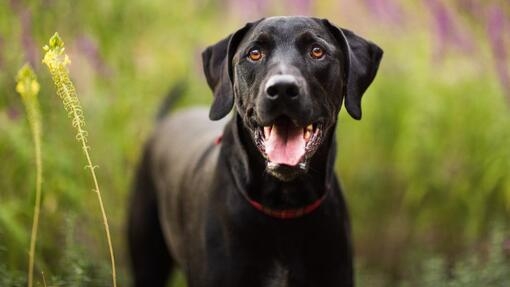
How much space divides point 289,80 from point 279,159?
0.33 m

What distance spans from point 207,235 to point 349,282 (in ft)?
2.27

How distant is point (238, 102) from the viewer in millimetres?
3645

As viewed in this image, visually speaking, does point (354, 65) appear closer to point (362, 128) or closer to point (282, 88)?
point (282, 88)

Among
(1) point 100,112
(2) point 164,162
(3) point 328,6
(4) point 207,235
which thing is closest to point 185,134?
(2) point 164,162

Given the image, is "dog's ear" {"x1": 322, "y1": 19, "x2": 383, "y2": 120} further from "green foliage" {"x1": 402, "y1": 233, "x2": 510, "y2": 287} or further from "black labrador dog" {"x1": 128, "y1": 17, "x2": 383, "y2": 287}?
"green foliage" {"x1": 402, "y1": 233, "x2": 510, "y2": 287}

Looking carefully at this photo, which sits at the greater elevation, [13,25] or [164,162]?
[13,25]

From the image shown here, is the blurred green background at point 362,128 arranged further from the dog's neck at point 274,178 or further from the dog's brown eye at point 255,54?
the dog's brown eye at point 255,54

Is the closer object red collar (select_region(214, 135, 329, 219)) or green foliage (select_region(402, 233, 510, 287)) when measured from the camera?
red collar (select_region(214, 135, 329, 219))

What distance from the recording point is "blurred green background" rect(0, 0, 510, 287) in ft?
15.7

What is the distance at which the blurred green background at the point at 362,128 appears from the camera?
15.7 feet

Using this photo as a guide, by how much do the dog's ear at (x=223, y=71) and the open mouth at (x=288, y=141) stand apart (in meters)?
0.36

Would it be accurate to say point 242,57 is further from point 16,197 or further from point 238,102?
point 16,197

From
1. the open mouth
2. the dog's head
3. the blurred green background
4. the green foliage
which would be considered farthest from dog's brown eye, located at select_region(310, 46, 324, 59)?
the green foliage

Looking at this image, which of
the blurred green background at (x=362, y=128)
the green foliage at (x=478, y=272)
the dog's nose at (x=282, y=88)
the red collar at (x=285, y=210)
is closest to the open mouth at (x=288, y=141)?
the dog's nose at (x=282, y=88)
